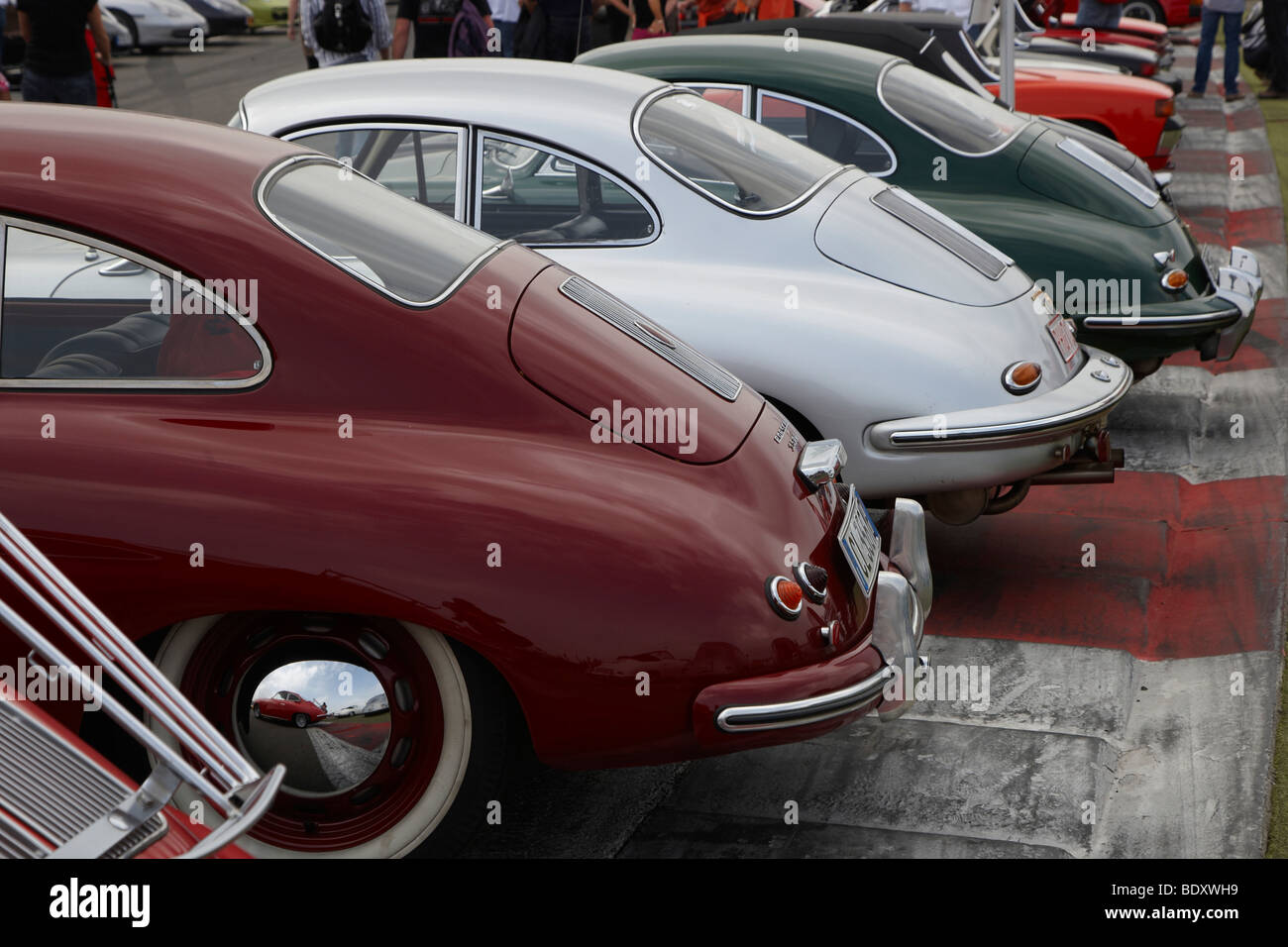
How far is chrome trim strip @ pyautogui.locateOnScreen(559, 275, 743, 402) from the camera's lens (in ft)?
11.9

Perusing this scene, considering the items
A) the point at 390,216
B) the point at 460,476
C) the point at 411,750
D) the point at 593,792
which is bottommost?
the point at 593,792

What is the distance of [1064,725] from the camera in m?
4.19

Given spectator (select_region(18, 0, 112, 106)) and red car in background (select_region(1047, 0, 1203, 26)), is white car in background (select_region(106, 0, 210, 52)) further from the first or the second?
Result: spectator (select_region(18, 0, 112, 106))

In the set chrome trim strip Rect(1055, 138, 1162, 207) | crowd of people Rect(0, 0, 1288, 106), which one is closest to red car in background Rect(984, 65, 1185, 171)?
crowd of people Rect(0, 0, 1288, 106)

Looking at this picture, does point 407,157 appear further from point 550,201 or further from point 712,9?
point 712,9

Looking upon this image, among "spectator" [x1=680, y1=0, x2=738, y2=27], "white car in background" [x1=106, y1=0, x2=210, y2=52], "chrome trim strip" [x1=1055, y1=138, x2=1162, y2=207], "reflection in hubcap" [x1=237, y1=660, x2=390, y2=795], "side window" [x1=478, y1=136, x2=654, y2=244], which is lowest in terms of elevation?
"white car in background" [x1=106, y1=0, x2=210, y2=52]

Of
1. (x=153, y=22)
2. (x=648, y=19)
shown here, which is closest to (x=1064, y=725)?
(x=648, y=19)

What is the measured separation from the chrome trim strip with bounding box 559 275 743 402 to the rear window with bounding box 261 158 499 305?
0.88 ft

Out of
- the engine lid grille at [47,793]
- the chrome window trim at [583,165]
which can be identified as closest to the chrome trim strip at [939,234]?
the chrome window trim at [583,165]

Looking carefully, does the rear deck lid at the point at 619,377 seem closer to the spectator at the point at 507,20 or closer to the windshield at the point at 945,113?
the windshield at the point at 945,113

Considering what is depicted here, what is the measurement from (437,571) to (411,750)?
483 mm

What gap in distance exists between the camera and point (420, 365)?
127 inches
